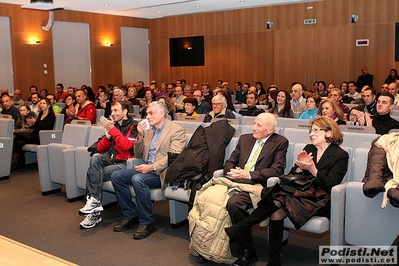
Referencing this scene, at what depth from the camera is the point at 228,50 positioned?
16016 mm

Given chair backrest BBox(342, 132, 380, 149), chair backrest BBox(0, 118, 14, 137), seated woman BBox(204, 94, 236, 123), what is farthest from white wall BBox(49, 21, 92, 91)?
chair backrest BBox(342, 132, 380, 149)

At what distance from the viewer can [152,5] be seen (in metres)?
14.4

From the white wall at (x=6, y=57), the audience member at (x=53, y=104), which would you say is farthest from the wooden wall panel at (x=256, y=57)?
the audience member at (x=53, y=104)

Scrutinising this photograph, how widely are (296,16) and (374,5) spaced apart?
235cm

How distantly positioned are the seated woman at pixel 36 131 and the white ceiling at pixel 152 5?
21.6ft

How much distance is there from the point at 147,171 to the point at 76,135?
1930 millimetres

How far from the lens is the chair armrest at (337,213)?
3.40 metres

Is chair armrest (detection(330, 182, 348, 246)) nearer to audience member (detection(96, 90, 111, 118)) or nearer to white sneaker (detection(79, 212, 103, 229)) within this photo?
white sneaker (detection(79, 212, 103, 229))

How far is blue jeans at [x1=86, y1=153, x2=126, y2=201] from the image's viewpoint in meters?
4.75

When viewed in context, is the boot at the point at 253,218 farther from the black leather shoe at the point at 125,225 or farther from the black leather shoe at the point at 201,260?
the black leather shoe at the point at 125,225

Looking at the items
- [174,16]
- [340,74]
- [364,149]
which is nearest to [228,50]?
[174,16]

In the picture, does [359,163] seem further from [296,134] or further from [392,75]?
[392,75]

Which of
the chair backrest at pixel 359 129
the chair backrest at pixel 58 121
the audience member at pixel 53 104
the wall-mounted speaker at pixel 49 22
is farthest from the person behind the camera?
the wall-mounted speaker at pixel 49 22

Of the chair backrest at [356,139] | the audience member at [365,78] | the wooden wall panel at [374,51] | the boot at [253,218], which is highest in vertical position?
the wooden wall panel at [374,51]
